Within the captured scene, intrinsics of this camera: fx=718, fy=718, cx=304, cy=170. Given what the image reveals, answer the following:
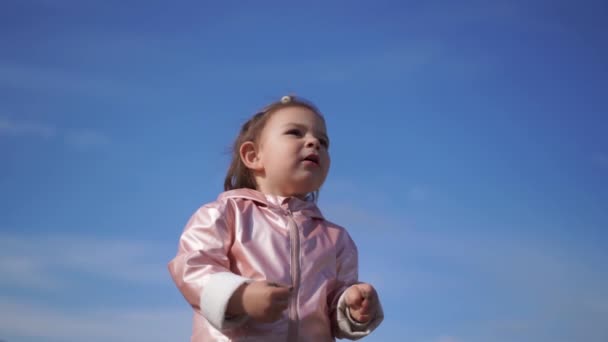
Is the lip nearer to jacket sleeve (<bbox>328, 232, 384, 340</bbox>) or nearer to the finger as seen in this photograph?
jacket sleeve (<bbox>328, 232, 384, 340</bbox>)

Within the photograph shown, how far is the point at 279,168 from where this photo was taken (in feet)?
16.3

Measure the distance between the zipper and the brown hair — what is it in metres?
0.67

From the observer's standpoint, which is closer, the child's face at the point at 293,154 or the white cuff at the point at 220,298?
the white cuff at the point at 220,298

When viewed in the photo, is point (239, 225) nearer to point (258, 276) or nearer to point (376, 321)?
point (258, 276)

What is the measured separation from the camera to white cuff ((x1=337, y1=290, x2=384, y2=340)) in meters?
4.48

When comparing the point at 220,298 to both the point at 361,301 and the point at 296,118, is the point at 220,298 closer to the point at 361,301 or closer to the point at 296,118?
the point at 361,301

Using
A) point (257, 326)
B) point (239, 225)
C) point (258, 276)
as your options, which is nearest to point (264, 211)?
point (239, 225)

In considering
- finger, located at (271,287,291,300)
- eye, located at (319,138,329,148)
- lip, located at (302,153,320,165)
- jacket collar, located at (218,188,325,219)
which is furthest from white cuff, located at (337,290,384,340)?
eye, located at (319,138,329,148)

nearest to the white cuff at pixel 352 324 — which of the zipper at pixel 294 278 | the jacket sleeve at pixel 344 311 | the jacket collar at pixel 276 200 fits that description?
the jacket sleeve at pixel 344 311

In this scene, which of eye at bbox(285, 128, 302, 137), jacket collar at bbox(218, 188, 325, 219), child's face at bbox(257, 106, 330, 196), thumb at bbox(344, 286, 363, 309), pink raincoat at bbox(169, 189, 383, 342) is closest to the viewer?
pink raincoat at bbox(169, 189, 383, 342)

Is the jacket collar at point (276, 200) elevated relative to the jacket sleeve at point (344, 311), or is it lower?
elevated

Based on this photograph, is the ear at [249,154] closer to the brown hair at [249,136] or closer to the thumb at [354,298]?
the brown hair at [249,136]

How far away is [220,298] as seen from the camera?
13.0ft

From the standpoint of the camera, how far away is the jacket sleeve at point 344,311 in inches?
177
